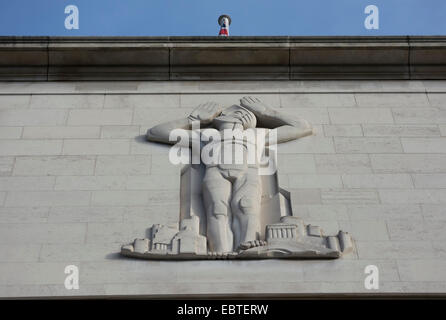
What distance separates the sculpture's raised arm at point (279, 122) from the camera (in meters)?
11.5

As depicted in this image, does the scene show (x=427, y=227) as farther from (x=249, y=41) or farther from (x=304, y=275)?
(x=249, y=41)

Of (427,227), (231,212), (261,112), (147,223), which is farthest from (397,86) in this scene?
(147,223)

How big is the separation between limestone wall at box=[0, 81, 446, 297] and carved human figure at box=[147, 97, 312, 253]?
0.28m

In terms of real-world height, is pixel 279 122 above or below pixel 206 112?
below

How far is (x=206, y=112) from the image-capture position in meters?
11.9

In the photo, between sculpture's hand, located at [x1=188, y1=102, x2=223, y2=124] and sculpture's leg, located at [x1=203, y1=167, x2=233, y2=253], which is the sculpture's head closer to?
sculpture's hand, located at [x1=188, y1=102, x2=223, y2=124]

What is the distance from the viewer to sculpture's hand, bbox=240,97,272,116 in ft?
39.0

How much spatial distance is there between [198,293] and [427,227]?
3222 mm

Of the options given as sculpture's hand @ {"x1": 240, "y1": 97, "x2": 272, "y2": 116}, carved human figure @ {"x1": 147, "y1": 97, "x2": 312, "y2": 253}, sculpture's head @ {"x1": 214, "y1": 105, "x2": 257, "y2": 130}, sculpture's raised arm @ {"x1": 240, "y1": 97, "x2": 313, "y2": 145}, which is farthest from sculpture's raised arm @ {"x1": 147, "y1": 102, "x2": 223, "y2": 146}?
sculpture's raised arm @ {"x1": 240, "y1": 97, "x2": 313, "y2": 145}

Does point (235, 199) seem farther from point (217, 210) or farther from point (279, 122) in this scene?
point (279, 122)

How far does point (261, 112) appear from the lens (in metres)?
11.9

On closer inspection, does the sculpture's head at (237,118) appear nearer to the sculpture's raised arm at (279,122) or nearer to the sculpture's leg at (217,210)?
the sculpture's raised arm at (279,122)

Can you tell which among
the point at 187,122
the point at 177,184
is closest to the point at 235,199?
the point at 177,184

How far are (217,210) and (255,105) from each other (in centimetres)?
256
